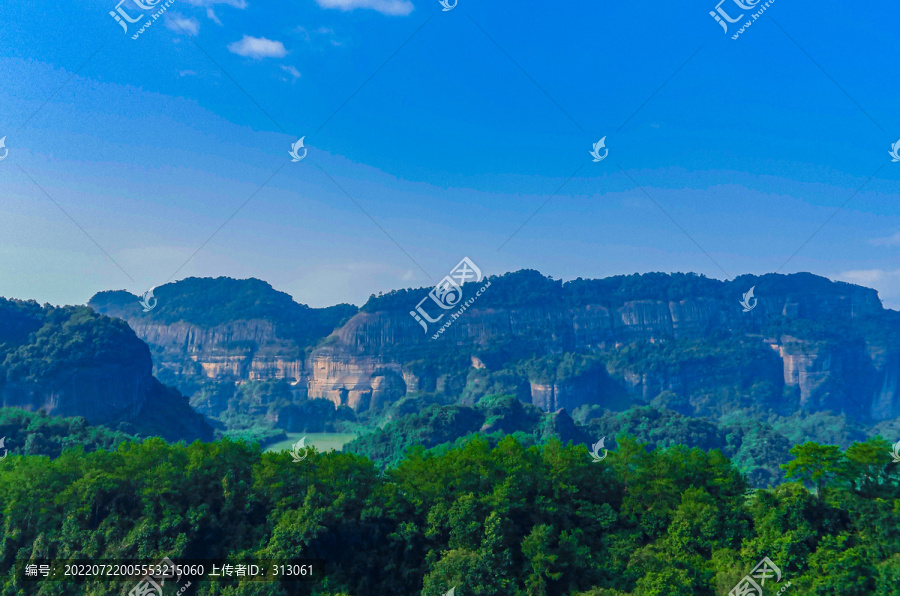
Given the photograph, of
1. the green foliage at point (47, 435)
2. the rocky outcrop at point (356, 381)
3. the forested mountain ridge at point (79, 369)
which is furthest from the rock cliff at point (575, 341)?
the green foliage at point (47, 435)

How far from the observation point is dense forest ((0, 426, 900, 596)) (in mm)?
23938

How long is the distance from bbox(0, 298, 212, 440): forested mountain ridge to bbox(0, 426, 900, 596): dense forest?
4905 centimetres

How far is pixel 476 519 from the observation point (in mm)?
26281

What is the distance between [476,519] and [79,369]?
210 feet

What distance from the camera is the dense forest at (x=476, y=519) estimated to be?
78.5 feet

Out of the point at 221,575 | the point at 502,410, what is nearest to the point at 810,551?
the point at 221,575

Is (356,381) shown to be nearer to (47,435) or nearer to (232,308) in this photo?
(232,308)

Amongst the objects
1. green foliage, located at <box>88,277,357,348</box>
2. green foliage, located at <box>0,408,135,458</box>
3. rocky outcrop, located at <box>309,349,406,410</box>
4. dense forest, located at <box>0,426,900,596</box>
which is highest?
green foliage, located at <box>88,277,357,348</box>

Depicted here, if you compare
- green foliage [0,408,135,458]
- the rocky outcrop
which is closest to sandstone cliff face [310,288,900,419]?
the rocky outcrop

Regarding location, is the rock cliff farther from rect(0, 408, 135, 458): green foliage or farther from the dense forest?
the dense forest

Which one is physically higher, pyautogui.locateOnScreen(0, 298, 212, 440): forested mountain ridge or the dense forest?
pyautogui.locateOnScreen(0, 298, 212, 440): forested mountain ridge

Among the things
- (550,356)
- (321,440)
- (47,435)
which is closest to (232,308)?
(321,440)

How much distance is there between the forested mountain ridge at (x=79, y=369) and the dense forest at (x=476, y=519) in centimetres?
4905

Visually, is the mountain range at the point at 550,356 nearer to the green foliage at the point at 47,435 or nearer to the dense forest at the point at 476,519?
the green foliage at the point at 47,435
